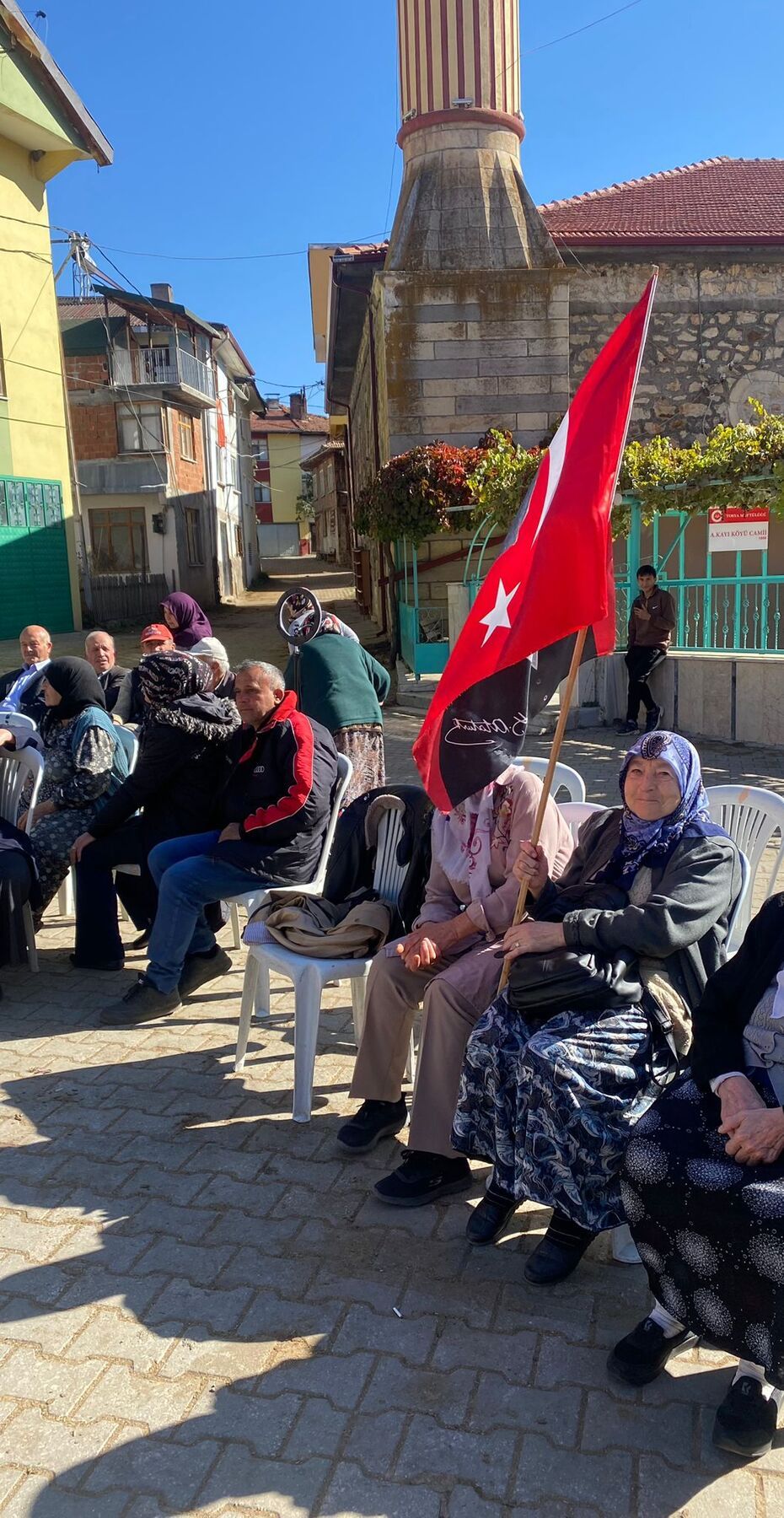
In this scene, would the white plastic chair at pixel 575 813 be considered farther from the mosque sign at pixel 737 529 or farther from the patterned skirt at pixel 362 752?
the mosque sign at pixel 737 529

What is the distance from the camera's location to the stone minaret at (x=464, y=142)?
1515 centimetres

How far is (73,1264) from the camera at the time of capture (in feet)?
9.75

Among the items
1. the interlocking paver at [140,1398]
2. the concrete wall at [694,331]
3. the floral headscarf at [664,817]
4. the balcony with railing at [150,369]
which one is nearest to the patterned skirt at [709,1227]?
the floral headscarf at [664,817]

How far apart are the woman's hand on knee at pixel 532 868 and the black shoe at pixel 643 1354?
1136mm

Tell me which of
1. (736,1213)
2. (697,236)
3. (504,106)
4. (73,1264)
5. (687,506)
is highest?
(504,106)

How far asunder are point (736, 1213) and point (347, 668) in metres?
3.59

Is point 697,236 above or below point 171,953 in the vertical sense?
above

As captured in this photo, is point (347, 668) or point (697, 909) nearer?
point (697, 909)

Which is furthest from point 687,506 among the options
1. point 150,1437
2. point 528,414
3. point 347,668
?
point 150,1437

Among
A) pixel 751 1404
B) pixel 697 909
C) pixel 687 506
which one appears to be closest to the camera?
pixel 751 1404

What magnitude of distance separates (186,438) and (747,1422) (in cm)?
3004

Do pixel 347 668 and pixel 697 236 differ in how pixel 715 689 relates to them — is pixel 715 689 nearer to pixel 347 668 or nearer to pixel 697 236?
pixel 347 668

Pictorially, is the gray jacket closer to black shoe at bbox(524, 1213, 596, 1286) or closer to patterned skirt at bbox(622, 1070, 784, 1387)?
patterned skirt at bbox(622, 1070, 784, 1387)

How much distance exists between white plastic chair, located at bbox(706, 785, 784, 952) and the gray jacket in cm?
57
